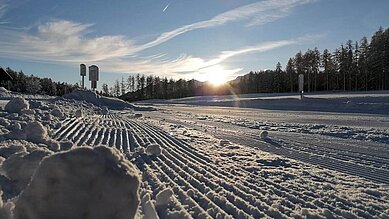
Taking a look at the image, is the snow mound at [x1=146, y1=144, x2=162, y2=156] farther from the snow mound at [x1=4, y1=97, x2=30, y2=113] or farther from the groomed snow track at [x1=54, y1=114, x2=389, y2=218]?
the snow mound at [x1=4, y1=97, x2=30, y2=113]

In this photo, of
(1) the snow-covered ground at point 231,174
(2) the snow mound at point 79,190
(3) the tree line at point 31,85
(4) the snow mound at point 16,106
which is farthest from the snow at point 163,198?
(3) the tree line at point 31,85

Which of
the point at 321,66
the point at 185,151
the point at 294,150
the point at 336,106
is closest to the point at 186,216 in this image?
the point at 185,151

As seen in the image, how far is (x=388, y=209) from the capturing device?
11.6 feet

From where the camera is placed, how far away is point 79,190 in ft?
6.75

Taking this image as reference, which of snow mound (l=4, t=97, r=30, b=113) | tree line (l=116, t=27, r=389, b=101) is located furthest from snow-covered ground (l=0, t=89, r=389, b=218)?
tree line (l=116, t=27, r=389, b=101)

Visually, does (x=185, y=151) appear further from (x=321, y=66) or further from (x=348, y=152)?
(x=321, y=66)

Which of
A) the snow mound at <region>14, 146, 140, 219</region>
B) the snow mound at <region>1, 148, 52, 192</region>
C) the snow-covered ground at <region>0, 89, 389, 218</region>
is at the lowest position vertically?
the snow-covered ground at <region>0, 89, 389, 218</region>

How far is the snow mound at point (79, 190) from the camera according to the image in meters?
2.04

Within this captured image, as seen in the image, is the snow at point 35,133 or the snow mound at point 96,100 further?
the snow mound at point 96,100

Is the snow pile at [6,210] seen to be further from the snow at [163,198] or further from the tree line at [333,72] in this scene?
the tree line at [333,72]

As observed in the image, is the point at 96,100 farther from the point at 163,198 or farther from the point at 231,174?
the point at 163,198

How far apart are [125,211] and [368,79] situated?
2520 inches

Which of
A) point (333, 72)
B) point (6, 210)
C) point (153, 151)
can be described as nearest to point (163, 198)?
point (6, 210)

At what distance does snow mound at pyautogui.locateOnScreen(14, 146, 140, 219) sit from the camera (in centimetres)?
204
